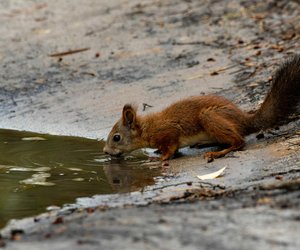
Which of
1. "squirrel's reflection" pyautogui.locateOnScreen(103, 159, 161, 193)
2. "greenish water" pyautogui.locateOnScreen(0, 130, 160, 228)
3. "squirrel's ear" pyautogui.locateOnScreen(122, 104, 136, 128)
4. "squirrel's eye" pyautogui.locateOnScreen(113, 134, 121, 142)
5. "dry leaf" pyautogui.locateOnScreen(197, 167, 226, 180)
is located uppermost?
"squirrel's ear" pyautogui.locateOnScreen(122, 104, 136, 128)

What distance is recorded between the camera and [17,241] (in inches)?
220

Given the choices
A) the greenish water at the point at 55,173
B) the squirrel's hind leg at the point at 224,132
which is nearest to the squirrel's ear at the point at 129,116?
the greenish water at the point at 55,173

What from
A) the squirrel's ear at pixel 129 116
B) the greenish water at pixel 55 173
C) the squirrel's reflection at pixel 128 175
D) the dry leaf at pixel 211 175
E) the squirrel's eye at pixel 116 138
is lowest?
the dry leaf at pixel 211 175

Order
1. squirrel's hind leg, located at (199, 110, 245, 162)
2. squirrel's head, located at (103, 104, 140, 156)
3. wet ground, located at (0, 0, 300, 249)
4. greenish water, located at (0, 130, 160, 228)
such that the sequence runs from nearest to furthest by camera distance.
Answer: wet ground, located at (0, 0, 300, 249)
greenish water, located at (0, 130, 160, 228)
squirrel's hind leg, located at (199, 110, 245, 162)
squirrel's head, located at (103, 104, 140, 156)

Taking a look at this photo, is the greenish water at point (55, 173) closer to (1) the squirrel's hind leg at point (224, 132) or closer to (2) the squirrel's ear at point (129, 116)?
(2) the squirrel's ear at point (129, 116)

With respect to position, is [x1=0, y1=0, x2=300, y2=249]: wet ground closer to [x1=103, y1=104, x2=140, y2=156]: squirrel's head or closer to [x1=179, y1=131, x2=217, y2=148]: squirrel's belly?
[x1=179, y1=131, x2=217, y2=148]: squirrel's belly

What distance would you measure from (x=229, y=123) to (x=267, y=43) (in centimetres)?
375

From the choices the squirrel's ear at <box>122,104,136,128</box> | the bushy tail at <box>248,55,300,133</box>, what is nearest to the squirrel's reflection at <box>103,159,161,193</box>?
the squirrel's ear at <box>122,104,136,128</box>

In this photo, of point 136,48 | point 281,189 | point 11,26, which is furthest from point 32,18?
point 281,189

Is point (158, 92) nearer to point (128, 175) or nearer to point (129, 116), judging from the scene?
point (129, 116)

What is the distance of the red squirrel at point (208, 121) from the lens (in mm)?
8422

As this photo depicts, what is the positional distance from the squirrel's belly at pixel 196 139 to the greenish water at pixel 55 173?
18.3 inches

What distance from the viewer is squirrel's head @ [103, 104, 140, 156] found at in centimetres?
903

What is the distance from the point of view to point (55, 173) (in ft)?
26.9
